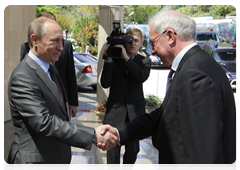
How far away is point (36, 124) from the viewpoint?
218 cm

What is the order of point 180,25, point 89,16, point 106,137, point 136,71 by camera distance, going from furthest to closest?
point 89,16
point 136,71
point 106,137
point 180,25

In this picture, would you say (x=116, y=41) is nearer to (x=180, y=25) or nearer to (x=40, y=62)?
(x=40, y=62)

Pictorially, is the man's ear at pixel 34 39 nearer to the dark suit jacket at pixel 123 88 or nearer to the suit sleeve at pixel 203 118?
the suit sleeve at pixel 203 118

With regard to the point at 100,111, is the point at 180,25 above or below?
above

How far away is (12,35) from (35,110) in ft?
17.9

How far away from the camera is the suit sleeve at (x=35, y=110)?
217 cm

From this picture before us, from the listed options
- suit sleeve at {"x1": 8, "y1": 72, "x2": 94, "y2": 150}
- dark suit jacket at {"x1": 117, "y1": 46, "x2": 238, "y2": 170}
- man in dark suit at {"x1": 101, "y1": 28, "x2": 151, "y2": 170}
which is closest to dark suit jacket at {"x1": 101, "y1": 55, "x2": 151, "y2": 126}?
man in dark suit at {"x1": 101, "y1": 28, "x2": 151, "y2": 170}

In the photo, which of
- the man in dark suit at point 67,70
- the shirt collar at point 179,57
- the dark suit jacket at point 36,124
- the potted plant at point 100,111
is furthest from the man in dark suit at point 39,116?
the potted plant at point 100,111

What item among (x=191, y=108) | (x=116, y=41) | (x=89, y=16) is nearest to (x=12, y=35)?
(x=116, y=41)

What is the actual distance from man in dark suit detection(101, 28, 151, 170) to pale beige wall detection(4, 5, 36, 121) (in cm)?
398

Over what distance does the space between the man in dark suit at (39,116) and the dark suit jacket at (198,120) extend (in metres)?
0.75

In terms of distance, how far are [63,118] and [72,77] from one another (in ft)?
7.36
